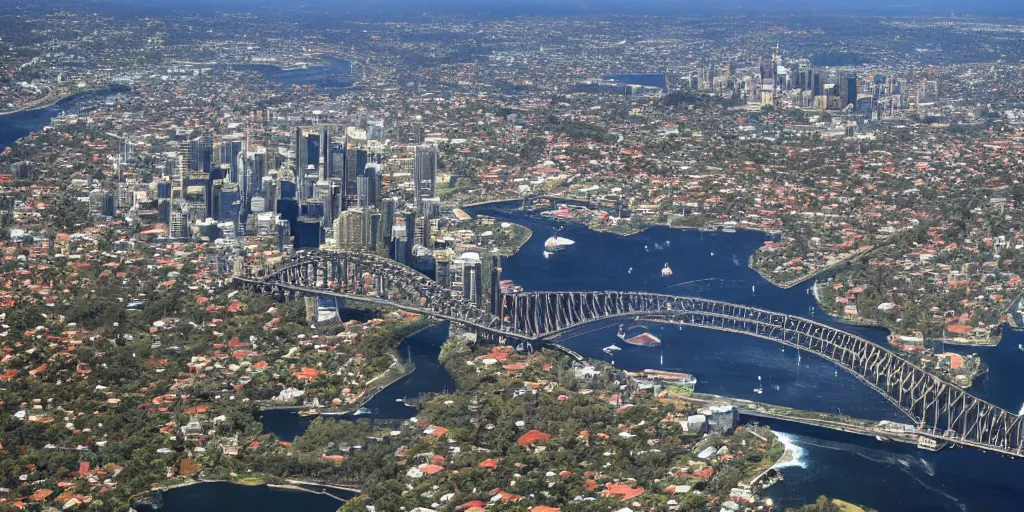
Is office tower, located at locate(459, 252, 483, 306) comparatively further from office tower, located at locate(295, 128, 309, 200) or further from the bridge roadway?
office tower, located at locate(295, 128, 309, 200)

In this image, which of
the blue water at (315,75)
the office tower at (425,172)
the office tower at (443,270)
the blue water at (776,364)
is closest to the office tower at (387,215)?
the office tower at (443,270)

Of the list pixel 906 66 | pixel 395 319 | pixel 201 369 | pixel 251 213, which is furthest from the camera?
pixel 906 66

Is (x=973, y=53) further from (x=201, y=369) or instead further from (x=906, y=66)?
(x=201, y=369)

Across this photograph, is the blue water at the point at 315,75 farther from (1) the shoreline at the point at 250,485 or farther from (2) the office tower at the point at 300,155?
(1) the shoreline at the point at 250,485

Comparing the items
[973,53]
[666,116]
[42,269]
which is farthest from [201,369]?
[973,53]

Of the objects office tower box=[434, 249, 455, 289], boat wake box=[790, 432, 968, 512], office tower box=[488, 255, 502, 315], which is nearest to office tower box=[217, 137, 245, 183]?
office tower box=[434, 249, 455, 289]

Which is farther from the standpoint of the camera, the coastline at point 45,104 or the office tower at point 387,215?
the coastline at point 45,104

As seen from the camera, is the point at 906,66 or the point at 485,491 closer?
the point at 485,491
